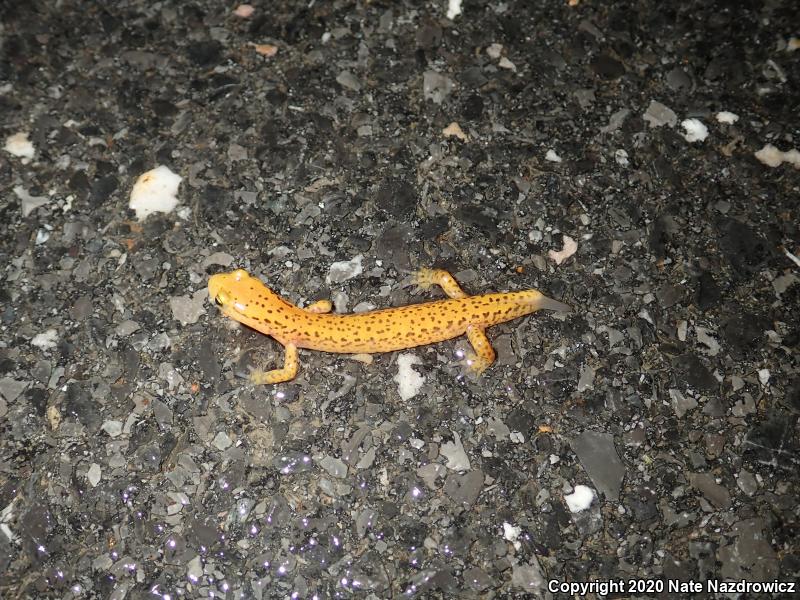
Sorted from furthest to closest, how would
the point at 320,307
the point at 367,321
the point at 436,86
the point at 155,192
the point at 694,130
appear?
the point at 436,86 < the point at 694,130 < the point at 155,192 < the point at 320,307 < the point at 367,321

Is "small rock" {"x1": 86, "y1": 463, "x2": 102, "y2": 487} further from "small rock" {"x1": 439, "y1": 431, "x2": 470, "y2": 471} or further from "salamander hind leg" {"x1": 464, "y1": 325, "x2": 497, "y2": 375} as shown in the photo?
"salamander hind leg" {"x1": 464, "y1": 325, "x2": 497, "y2": 375}

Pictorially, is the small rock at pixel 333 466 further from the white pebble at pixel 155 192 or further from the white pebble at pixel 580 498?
the white pebble at pixel 155 192

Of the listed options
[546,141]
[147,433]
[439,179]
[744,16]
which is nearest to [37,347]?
[147,433]

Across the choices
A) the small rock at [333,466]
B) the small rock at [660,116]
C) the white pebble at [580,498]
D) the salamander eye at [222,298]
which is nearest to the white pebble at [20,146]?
the salamander eye at [222,298]

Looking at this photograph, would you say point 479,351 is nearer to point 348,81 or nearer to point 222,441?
point 222,441

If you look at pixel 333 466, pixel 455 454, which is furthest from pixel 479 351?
pixel 333 466

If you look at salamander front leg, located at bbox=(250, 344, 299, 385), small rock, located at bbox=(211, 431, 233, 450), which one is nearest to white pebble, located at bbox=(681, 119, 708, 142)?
salamander front leg, located at bbox=(250, 344, 299, 385)

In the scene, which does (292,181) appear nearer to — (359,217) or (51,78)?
(359,217)
